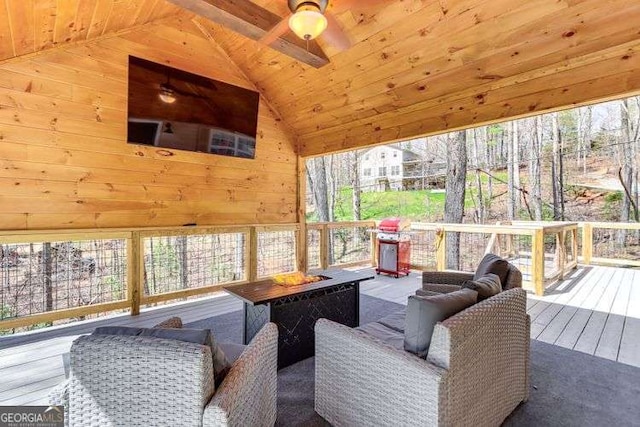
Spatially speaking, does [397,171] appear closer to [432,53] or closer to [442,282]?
[432,53]

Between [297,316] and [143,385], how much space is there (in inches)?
60.7

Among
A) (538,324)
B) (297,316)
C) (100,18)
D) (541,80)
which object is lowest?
(538,324)

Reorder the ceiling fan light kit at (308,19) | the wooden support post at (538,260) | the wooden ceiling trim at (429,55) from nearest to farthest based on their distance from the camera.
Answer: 1. the ceiling fan light kit at (308,19)
2. the wooden ceiling trim at (429,55)
3. the wooden support post at (538,260)

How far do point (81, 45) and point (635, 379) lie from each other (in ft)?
19.9

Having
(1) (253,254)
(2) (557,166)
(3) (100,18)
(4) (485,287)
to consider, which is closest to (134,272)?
(1) (253,254)

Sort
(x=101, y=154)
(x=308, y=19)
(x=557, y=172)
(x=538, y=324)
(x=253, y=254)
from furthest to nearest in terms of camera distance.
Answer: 1. (x=557, y=172)
2. (x=253, y=254)
3. (x=101, y=154)
4. (x=538, y=324)
5. (x=308, y=19)

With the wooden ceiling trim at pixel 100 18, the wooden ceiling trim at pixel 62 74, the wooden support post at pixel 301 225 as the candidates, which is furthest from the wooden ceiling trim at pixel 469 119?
the wooden ceiling trim at pixel 100 18

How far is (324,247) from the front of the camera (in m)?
6.05

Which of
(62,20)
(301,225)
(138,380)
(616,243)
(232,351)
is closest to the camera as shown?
(138,380)

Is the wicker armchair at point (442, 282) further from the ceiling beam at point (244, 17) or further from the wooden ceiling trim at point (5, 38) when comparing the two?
the wooden ceiling trim at point (5, 38)

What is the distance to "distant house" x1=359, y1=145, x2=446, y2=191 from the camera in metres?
15.2

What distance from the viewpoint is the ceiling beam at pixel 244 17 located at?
2883 mm

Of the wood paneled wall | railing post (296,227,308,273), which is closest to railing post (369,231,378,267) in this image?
railing post (296,227,308,273)

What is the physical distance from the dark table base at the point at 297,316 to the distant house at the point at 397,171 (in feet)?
43.1
